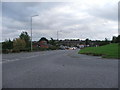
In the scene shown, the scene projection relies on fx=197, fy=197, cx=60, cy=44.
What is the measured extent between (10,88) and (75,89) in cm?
219

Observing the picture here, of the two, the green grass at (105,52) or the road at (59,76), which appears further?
the green grass at (105,52)

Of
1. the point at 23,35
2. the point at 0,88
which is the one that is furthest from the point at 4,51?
the point at 23,35

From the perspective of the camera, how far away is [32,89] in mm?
6469

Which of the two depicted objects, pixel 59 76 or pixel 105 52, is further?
pixel 105 52

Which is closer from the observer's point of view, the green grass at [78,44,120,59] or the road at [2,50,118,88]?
the road at [2,50,118,88]

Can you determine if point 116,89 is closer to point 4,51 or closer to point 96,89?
point 96,89

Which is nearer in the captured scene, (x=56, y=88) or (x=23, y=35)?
(x=56, y=88)

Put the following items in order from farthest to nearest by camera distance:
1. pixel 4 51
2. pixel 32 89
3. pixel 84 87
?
pixel 4 51
pixel 84 87
pixel 32 89

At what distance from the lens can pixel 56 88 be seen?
6656 mm

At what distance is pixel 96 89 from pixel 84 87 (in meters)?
0.46

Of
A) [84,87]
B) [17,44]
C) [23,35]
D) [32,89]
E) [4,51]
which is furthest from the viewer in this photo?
[23,35]

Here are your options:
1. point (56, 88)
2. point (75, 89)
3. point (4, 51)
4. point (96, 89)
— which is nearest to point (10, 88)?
point (56, 88)

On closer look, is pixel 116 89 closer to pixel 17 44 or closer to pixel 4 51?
pixel 4 51

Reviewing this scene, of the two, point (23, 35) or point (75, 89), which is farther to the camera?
point (23, 35)
